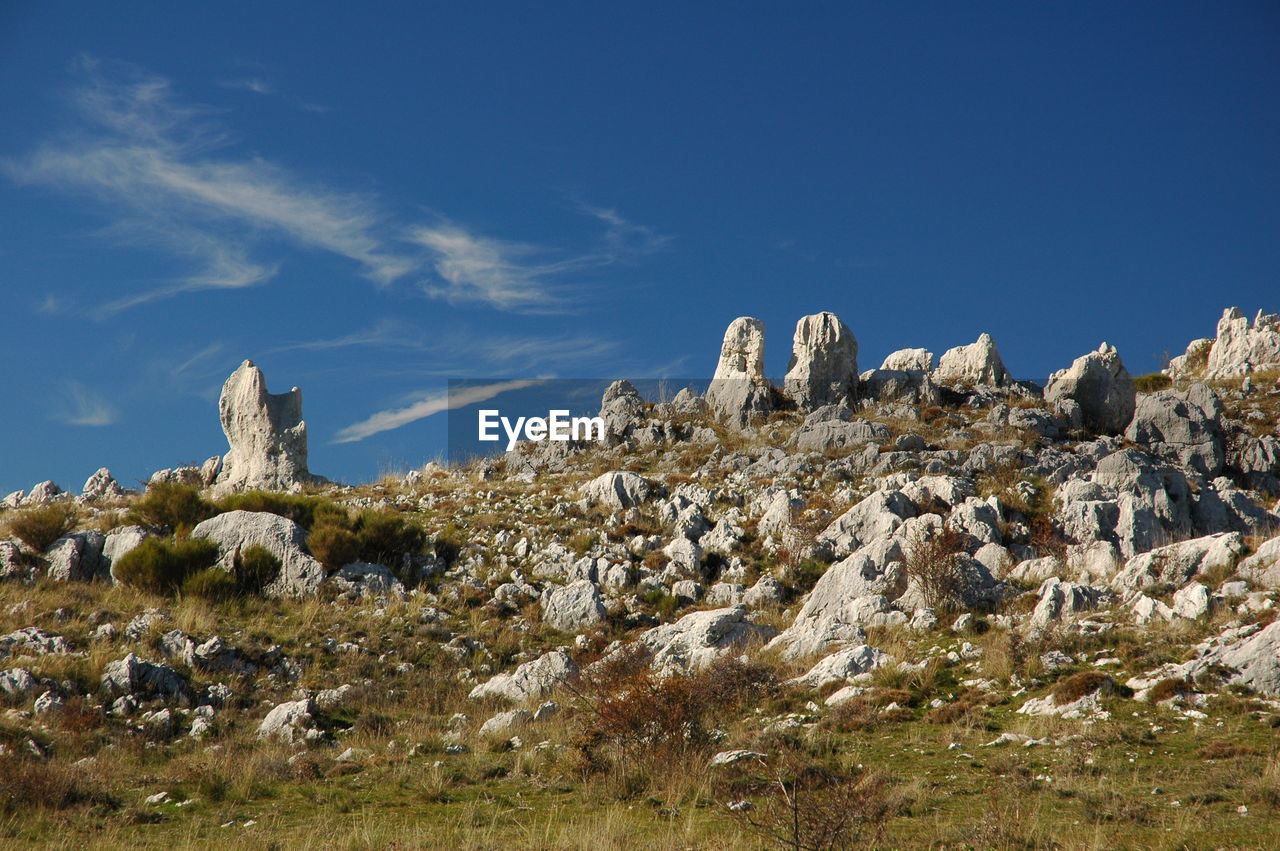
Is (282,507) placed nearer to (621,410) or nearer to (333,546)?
(333,546)

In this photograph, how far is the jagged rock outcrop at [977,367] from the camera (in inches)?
1586

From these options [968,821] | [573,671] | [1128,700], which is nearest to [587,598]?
[573,671]

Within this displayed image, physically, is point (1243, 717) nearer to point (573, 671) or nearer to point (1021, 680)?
point (1021, 680)

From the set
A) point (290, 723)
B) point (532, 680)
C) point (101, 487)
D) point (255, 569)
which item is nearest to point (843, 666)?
point (532, 680)

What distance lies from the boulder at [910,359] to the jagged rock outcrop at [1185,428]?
49.1 feet


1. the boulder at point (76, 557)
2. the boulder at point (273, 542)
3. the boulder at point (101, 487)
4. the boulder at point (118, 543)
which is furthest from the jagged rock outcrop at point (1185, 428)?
the boulder at point (101, 487)

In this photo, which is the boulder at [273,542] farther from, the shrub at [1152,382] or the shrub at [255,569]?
the shrub at [1152,382]

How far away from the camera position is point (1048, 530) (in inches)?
815

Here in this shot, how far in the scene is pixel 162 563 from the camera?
73.2 feet

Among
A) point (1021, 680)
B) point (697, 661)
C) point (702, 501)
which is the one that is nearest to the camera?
point (1021, 680)

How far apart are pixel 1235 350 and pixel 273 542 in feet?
169

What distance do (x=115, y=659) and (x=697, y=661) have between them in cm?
1133

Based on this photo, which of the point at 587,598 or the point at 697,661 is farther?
the point at 587,598

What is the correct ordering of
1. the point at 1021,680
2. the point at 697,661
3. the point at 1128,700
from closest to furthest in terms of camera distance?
the point at 1128,700 → the point at 1021,680 → the point at 697,661
